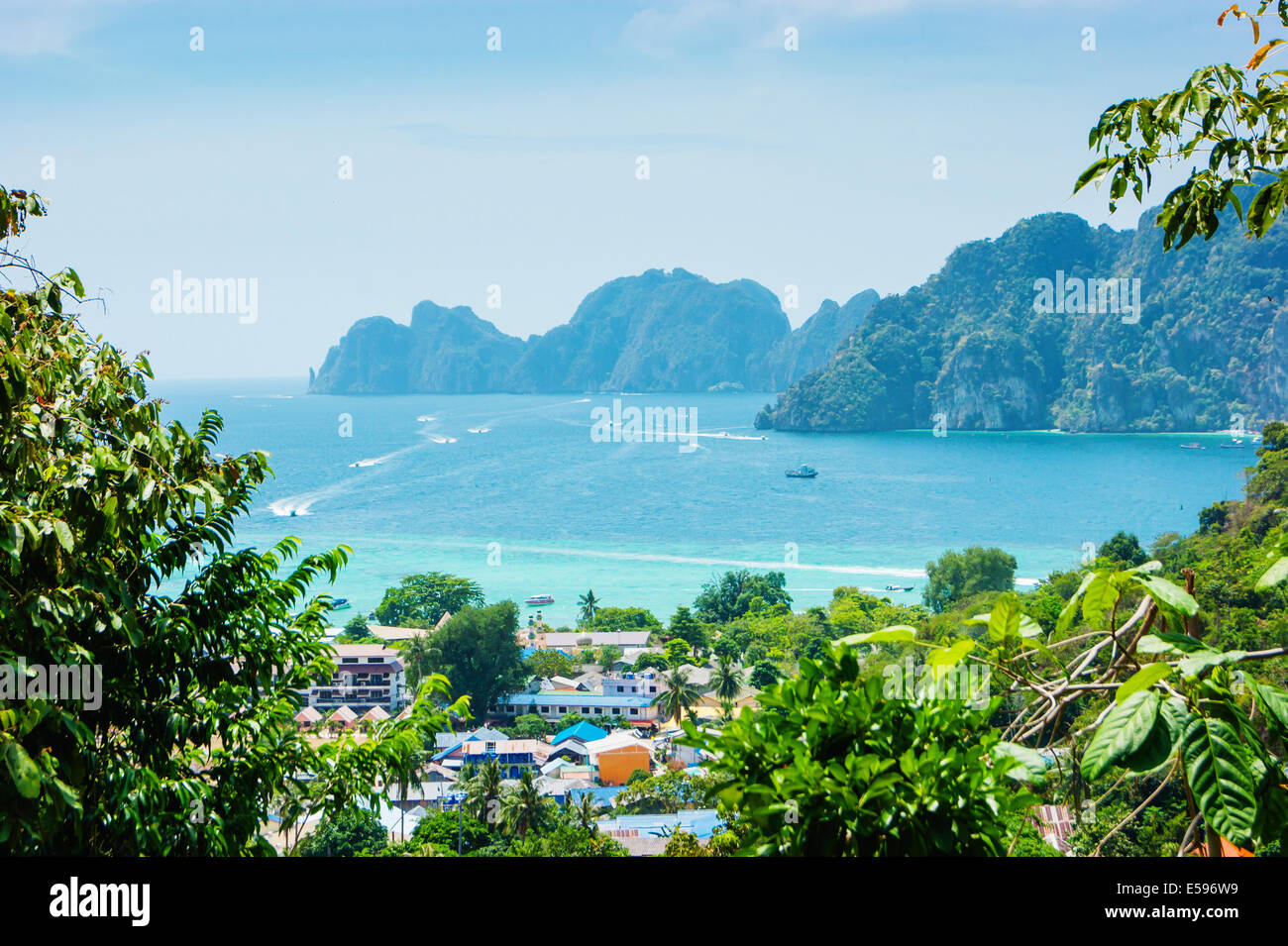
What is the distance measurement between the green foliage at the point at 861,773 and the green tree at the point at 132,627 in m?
1.23

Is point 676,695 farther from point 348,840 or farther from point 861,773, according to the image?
point 861,773

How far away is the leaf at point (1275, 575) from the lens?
105 centimetres

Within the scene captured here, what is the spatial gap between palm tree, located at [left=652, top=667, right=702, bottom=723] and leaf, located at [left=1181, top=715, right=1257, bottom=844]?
74.6 feet

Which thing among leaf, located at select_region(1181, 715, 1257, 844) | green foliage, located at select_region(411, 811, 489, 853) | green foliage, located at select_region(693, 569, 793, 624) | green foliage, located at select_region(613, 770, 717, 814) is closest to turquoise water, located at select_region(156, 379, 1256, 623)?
green foliage, located at select_region(693, 569, 793, 624)

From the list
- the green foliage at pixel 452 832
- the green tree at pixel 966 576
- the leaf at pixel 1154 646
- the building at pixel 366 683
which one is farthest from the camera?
the green tree at pixel 966 576

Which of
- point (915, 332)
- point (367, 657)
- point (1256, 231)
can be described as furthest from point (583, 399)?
point (1256, 231)

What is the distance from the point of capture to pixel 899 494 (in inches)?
2137

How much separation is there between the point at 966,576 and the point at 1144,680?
33.7 m

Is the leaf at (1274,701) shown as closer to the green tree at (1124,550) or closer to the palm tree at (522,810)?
the palm tree at (522,810)

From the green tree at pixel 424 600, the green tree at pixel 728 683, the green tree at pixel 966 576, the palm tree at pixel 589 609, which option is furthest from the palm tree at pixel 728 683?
the green tree at pixel 424 600

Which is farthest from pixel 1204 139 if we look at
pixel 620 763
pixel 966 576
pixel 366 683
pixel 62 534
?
pixel 966 576

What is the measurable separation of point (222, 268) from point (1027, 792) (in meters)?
75.9

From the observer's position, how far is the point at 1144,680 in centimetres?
89
